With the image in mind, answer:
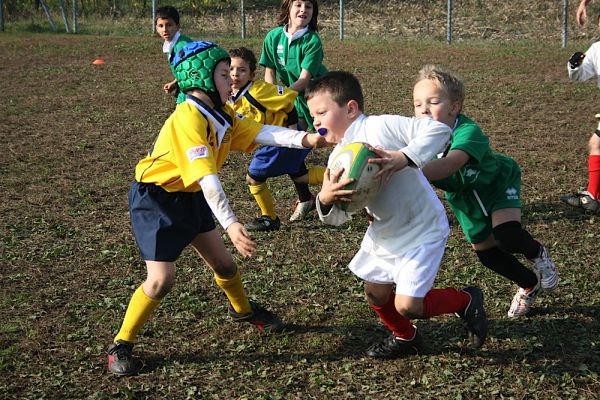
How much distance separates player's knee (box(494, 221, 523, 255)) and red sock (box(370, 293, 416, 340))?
84 cm

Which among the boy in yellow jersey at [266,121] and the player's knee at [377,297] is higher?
the boy in yellow jersey at [266,121]

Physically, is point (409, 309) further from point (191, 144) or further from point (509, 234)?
point (191, 144)

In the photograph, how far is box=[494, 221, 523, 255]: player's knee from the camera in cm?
490

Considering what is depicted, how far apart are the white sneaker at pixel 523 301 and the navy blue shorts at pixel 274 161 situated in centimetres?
271

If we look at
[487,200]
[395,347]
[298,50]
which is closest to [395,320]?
[395,347]

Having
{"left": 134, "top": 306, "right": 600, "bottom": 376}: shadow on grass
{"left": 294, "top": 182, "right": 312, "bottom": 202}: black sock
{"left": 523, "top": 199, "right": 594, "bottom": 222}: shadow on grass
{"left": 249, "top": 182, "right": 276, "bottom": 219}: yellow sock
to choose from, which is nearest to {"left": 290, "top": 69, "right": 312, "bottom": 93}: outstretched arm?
{"left": 294, "top": 182, "right": 312, "bottom": 202}: black sock

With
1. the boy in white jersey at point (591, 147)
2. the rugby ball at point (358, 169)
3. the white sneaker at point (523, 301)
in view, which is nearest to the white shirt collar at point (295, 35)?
the boy in white jersey at point (591, 147)

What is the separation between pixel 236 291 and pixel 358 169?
167cm

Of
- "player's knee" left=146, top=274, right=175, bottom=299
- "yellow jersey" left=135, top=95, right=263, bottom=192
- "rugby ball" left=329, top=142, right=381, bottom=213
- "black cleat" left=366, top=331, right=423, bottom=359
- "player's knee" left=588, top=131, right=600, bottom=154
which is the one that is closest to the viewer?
"rugby ball" left=329, top=142, right=381, bottom=213

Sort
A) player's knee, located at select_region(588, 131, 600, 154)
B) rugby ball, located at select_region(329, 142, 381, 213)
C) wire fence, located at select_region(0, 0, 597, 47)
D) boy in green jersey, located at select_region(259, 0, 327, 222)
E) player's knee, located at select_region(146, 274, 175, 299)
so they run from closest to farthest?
rugby ball, located at select_region(329, 142, 381, 213) → player's knee, located at select_region(146, 274, 175, 299) → player's knee, located at select_region(588, 131, 600, 154) → boy in green jersey, located at select_region(259, 0, 327, 222) → wire fence, located at select_region(0, 0, 597, 47)

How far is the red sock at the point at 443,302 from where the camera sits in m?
4.38

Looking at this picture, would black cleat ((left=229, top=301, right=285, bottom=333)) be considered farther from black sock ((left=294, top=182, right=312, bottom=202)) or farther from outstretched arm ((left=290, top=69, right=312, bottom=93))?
outstretched arm ((left=290, top=69, right=312, bottom=93))

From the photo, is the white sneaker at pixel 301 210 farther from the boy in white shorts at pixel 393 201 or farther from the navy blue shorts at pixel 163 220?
the boy in white shorts at pixel 393 201

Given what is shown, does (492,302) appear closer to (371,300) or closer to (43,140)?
(371,300)
